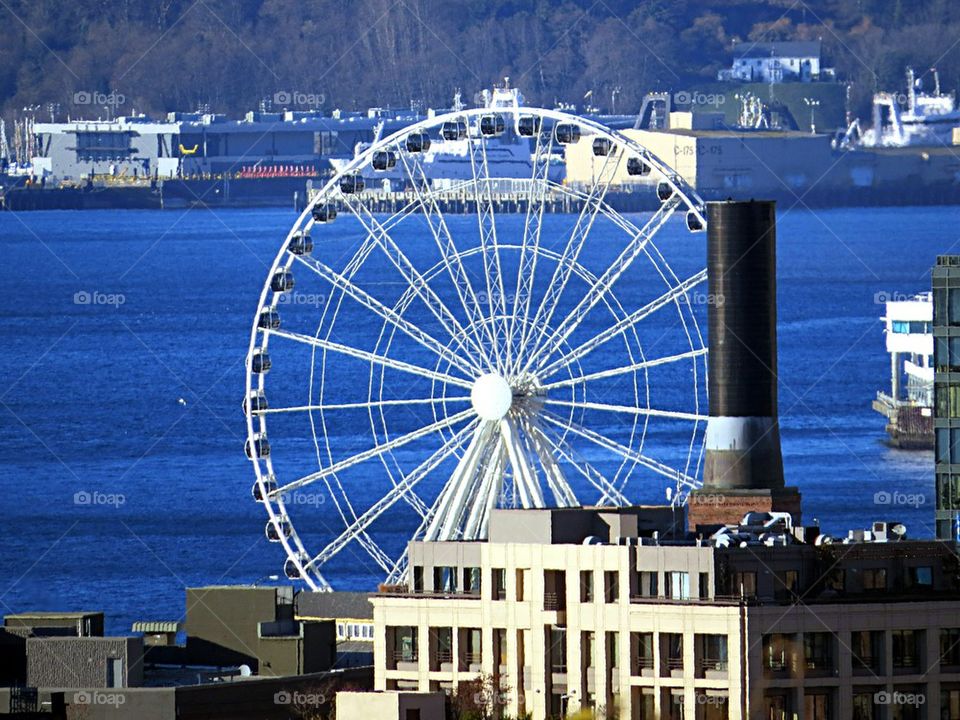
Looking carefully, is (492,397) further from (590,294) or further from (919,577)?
(919,577)

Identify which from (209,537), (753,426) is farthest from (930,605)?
(209,537)

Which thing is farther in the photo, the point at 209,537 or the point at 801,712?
the point at 209,537

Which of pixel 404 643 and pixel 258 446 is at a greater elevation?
pixel 258 446

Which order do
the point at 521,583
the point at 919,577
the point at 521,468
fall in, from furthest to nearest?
1. the point at 521,468
2. the point at 521,583
3. the point at 919,577

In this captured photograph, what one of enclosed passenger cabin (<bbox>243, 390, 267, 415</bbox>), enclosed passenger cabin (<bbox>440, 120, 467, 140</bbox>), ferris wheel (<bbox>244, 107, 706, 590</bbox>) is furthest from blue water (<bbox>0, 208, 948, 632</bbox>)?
enclosed passenger cabin (<bbox>440, 120, 467, 140</bbox>)

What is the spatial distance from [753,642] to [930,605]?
3051 millimetres

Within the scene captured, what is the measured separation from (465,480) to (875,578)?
997 centimetres

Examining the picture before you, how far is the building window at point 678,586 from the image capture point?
5081 cm

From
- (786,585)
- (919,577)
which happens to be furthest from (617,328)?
(786,585)

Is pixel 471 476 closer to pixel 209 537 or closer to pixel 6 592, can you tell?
pixel 6 592

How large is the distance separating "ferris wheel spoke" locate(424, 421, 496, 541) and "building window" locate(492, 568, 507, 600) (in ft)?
20.7

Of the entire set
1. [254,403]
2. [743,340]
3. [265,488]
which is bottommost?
[265,488]

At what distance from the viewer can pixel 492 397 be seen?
2391 inches

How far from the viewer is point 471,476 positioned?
60094 millimetres
